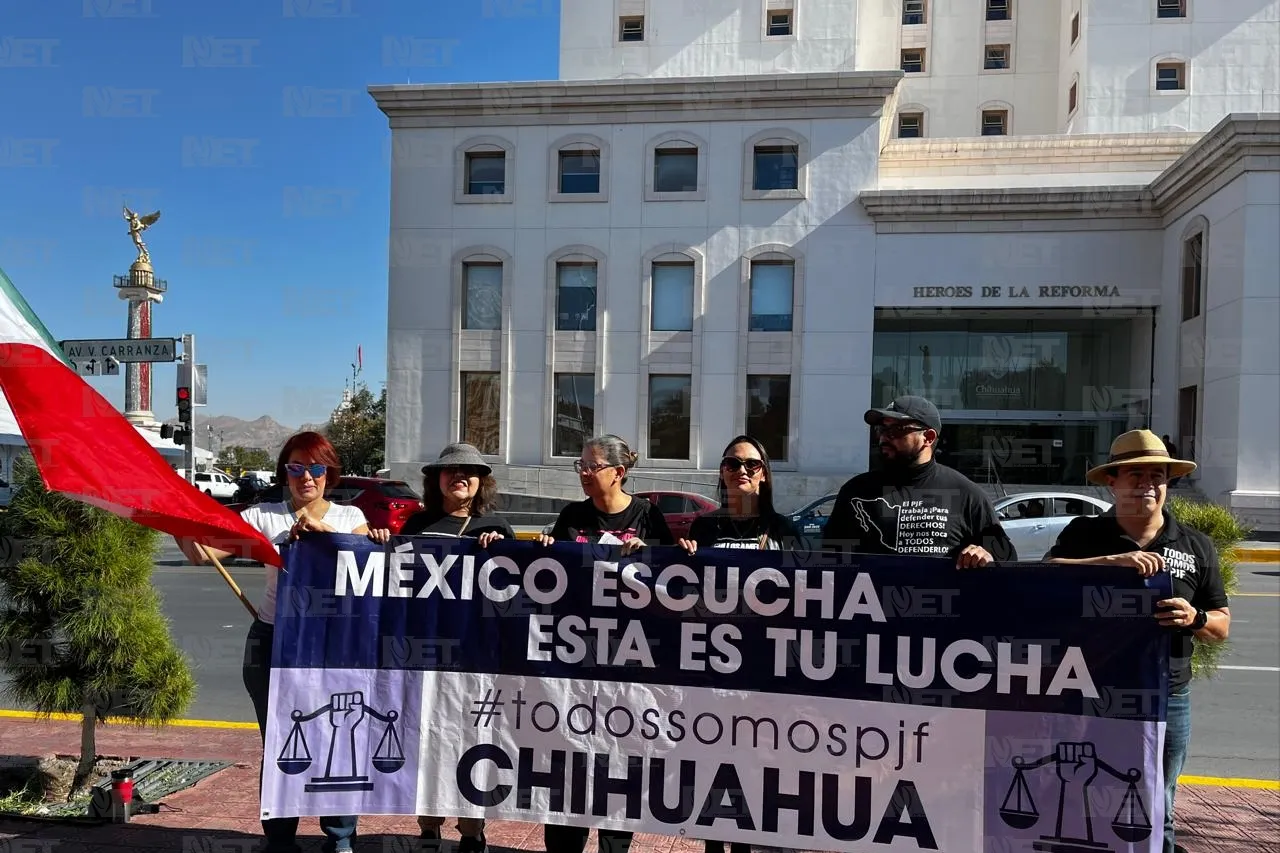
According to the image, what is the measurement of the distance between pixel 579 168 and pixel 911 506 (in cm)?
2363

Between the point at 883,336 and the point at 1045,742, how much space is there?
983 inches

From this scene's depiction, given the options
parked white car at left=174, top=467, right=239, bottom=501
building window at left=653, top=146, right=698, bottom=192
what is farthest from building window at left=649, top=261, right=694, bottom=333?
parked white car at left=174, top=467, right=239, bottom=501

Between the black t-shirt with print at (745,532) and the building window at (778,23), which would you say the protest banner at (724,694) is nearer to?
the black t-shirt with print at (745,532)

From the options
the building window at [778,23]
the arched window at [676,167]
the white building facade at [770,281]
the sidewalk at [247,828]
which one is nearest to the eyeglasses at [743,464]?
the sidewalk at [247,828]

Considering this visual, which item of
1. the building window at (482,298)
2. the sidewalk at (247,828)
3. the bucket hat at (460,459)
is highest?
the building window at (482,298)

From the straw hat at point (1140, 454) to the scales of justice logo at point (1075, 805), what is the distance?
1.03 metres

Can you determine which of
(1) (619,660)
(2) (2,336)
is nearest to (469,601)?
(1) (619,660)

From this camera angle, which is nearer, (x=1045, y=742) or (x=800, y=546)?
(x=1045, y=742)

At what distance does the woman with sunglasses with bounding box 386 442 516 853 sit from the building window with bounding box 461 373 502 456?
2222cm

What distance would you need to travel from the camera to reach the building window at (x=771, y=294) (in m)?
24.8

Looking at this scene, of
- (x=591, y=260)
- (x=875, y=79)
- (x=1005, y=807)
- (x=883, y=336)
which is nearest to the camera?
(x=1005, y=807)

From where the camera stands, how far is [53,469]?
328 centimetres

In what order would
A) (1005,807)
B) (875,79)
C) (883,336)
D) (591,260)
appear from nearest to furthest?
(1005,807) < (875,79) < (591,260) < (883,336)

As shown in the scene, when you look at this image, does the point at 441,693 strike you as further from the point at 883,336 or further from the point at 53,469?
the point at 883,336
